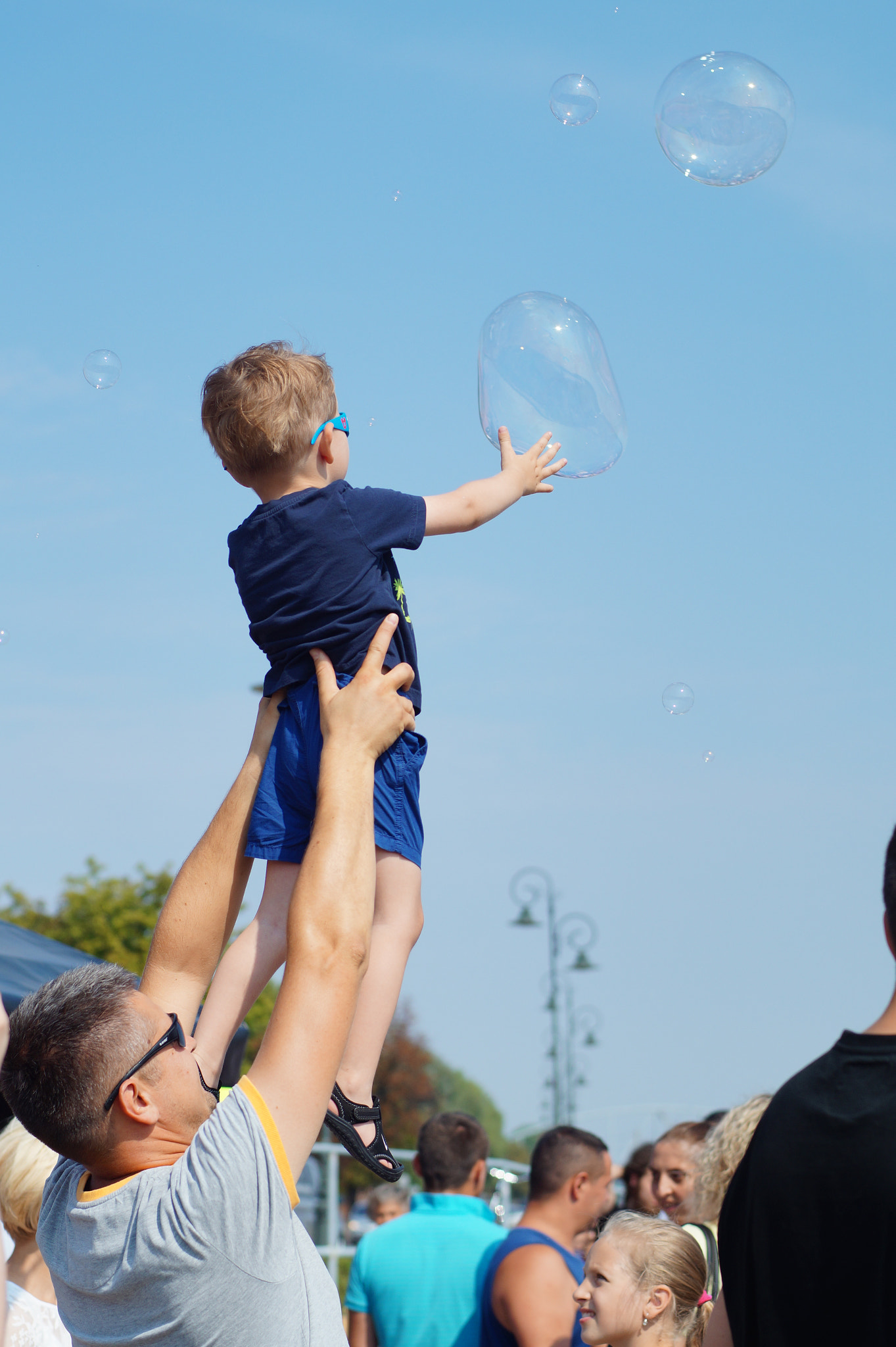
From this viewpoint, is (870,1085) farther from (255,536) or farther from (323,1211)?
(323,1211)

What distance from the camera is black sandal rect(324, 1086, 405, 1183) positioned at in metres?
2.64

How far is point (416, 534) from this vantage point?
9.74ft

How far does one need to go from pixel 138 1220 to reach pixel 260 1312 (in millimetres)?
238

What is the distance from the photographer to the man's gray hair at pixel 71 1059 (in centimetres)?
216

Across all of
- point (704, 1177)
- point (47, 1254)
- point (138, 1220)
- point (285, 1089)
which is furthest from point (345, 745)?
point (704, 1177)

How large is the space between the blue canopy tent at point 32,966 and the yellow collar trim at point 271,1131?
228cm

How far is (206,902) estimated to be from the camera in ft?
9.36

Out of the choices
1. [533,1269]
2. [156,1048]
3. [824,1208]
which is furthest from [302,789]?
[533,1269]

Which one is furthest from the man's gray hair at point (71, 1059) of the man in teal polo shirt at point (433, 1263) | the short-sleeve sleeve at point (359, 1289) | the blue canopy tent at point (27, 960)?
the short-sleeve sleeve at point (359, 1289)

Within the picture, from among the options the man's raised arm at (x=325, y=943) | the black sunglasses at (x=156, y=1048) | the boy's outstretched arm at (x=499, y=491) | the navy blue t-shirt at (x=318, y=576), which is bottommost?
the black sunglasses at (x=156, y=1048)

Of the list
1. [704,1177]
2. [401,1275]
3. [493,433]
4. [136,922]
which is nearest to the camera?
[493,433]

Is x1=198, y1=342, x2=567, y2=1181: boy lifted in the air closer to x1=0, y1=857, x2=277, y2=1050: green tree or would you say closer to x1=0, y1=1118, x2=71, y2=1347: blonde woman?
x1=0, y1=1118, x2=71, y2=1347: blonde woman

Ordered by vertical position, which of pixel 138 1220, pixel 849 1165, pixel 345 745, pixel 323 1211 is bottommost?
pixel 323 1211

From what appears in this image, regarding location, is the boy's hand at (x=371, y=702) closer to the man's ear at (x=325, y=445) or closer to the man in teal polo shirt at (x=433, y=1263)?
the man's ear at (x=325, y=445)
